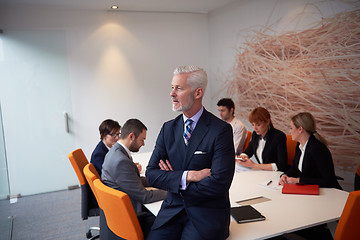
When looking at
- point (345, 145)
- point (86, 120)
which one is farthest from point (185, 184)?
point (86, 120)

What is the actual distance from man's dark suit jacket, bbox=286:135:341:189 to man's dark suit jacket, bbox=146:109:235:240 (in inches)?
44.4

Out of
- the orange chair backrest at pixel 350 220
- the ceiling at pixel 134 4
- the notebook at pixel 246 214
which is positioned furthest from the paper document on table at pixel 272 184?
the ceiling at pixel 134 4

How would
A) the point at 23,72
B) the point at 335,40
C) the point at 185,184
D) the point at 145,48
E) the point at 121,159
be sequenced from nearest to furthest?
1. the point at 185,184
2. the point at 121,159
3. the point at 335,40
4. the point at 23,72
5. the point at 145,48

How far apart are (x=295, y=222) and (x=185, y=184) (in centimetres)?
74

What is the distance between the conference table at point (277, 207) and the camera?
1894mm

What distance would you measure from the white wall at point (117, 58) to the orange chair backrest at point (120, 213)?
382 cm

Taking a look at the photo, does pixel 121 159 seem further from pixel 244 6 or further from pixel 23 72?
pixel 244 6

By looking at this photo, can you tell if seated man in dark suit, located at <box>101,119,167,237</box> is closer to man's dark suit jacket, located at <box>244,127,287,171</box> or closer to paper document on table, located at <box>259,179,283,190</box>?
paper document on table, located at <box>259,179,283,190</box>

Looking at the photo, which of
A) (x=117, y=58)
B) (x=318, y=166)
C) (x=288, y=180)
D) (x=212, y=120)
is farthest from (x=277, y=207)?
(x=117, y=58)

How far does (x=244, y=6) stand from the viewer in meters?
5.51

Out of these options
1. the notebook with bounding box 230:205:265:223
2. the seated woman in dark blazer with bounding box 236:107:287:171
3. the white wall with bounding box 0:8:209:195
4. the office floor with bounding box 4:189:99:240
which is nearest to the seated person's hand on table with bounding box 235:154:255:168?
the seated woman in dark blazer with bounding box 236:107:287:171

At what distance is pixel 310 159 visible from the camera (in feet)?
9.16

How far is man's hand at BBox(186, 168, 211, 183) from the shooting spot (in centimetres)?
179

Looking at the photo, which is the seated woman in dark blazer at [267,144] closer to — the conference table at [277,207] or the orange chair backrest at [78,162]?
the conference table at [277,207]
